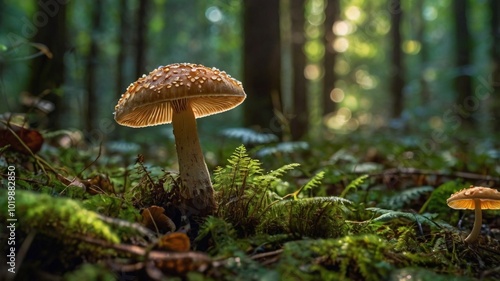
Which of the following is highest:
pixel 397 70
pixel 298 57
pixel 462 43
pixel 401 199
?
pixel 462 43

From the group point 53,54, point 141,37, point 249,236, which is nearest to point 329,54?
point 141,37

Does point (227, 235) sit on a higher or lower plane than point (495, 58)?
lower

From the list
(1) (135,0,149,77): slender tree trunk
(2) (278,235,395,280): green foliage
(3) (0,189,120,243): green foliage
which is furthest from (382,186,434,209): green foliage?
(1) (135,0,149,77): slender tree trunk

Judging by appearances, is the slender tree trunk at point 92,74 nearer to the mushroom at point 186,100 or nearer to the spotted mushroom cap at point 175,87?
the mushroom at point 186,100

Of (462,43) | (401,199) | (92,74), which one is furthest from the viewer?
(462,43)

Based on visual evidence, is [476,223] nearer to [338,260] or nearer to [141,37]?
[338,260]

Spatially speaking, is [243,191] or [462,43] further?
[462,43]

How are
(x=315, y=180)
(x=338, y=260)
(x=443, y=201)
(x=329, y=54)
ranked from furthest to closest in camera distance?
(x=329, y=54)
(x=443, y=201)
(x=315, y=180)
(x=338, y=260)
